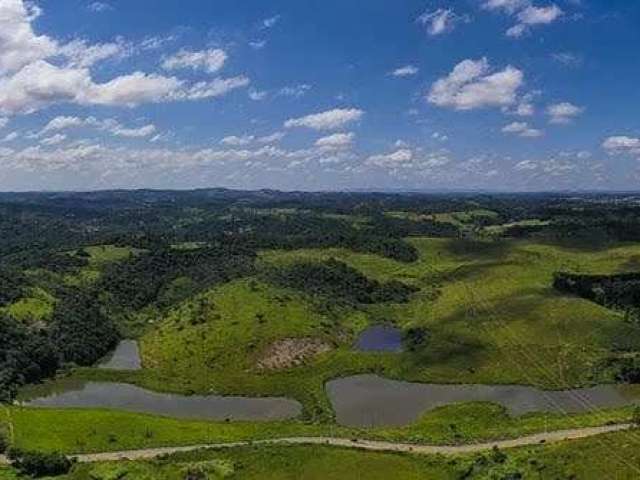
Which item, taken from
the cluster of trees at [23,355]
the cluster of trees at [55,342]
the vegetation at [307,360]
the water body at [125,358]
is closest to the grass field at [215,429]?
the vegetation at [307,360]

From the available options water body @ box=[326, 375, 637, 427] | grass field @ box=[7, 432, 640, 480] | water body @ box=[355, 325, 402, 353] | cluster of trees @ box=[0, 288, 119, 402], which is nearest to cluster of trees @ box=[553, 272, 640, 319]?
water body @ box=[355, 325, 402, 353]

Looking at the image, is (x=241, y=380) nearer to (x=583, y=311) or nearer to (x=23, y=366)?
(x=23, y=366)

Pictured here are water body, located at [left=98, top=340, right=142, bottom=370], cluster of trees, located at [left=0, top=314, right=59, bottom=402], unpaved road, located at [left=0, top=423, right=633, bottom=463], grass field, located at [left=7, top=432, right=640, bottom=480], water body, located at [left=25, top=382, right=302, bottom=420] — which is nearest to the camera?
grass field, located at [left=7, top=432, right=640, bottom=480]

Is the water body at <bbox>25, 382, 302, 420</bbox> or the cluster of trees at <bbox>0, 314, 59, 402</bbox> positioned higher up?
the cluster of trees at <bbox>0, 314, 59, 402</bbox>

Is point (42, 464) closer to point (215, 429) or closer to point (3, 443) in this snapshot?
point (3, 443)

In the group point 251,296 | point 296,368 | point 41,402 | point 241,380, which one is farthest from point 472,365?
point 41,402

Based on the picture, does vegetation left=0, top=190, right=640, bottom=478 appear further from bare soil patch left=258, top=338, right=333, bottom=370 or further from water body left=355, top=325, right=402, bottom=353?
water body left=355, top=325, right=402, bottom=353
